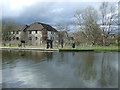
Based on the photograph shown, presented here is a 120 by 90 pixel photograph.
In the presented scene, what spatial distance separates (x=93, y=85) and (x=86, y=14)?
97.1 feet

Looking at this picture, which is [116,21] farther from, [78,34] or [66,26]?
[66,26]

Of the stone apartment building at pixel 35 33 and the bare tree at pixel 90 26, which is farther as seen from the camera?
the stone apartment building at pixel 35 33

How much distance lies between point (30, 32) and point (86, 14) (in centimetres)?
2391

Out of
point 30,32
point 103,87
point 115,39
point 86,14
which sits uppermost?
point 86,14

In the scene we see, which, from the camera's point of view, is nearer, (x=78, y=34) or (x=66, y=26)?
(x=78, y=34)

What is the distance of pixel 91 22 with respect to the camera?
106ft

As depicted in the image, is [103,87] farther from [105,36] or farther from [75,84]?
[105,36]

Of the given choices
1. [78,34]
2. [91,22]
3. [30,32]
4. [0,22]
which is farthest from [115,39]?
[0,22]

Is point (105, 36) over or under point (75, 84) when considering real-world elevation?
over

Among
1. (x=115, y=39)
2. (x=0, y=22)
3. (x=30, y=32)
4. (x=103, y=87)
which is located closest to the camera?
(x=103, y=87)

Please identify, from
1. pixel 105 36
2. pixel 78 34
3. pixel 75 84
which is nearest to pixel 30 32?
pixel 78 34

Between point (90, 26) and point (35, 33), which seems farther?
point (35, 33)

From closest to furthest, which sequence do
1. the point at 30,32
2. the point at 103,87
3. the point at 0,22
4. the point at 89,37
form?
the point at 103,87
the point at 89,37
the point at 0,22
the point at 30,32

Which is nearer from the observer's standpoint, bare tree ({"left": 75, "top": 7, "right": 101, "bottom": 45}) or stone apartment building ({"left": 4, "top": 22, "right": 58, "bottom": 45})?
bare tree ({"left": 75, "top": 7, "right": 101, "bottom": 45})
